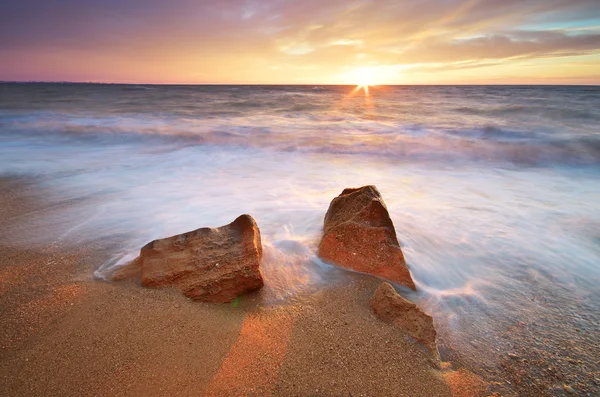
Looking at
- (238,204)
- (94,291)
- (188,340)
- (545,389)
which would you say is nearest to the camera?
(545,389)

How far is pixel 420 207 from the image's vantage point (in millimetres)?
4547

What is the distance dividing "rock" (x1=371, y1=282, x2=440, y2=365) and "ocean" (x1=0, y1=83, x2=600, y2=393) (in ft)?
0.61

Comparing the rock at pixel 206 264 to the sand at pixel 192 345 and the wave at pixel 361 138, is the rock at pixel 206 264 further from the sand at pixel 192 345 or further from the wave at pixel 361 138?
the wave at pixel 361 138

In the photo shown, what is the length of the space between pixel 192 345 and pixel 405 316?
1339 mm

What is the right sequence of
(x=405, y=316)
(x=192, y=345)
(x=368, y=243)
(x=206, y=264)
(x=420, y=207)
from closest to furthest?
(x=192, y=345) → (x=405, y=316) → (x=206, y=264) → (x=368, y=243) → (x=420, y=207)

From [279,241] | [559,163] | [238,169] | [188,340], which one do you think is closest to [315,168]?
[238,169]

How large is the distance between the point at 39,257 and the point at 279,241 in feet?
7.34

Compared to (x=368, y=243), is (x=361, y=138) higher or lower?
higher

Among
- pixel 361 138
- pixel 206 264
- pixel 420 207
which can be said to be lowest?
pixel 420 207

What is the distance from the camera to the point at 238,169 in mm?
6840

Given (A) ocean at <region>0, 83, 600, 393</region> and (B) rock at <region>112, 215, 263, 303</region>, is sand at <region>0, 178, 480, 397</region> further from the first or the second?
(A) ocean at <region>0, 83, 600, 393</region>

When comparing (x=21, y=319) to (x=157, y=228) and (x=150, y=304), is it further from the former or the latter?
(x=157, y=228)

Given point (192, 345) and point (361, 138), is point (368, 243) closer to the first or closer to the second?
point (192, 345)

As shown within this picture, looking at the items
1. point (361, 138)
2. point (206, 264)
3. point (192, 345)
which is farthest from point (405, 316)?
point (361, 138)
